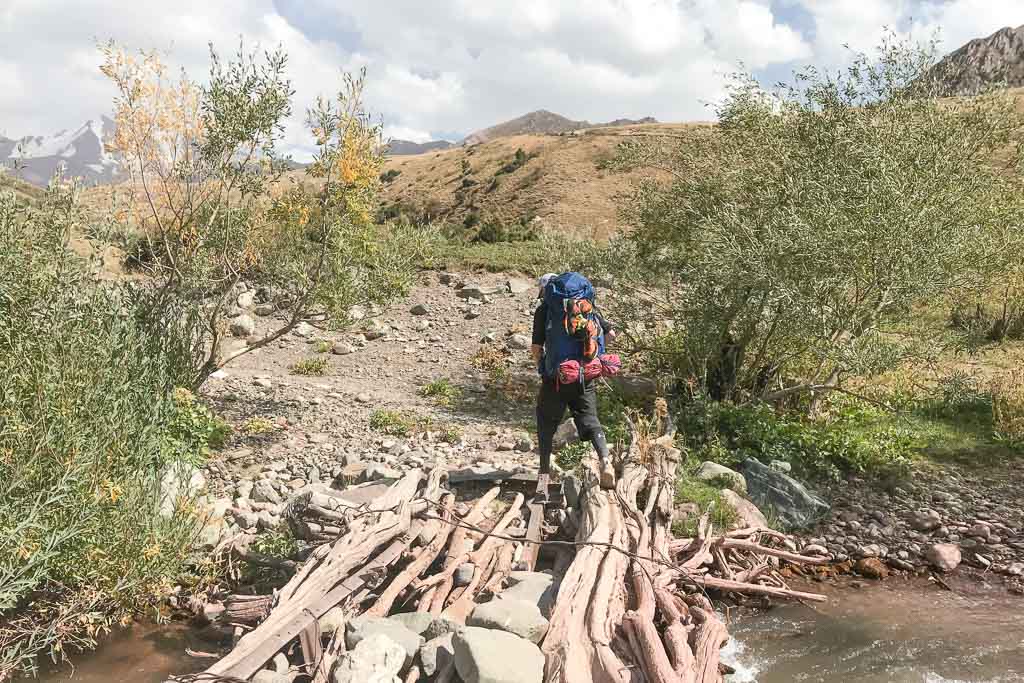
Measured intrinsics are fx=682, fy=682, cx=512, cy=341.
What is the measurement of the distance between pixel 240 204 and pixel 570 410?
601 cm

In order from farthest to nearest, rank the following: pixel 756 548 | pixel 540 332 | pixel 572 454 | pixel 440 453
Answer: pixel 440 453
pixel 572 454
pixel 540 332
pixel 756 548

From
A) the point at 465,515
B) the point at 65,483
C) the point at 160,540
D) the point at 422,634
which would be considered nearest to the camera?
the point at 422,634

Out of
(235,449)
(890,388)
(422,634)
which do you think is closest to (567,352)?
(422,634)

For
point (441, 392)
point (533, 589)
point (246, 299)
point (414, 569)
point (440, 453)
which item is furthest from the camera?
point (246, 299)

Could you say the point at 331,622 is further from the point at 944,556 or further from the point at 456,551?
the point at 944,556

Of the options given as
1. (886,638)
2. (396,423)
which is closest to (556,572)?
(886,638)

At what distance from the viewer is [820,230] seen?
27.8ft

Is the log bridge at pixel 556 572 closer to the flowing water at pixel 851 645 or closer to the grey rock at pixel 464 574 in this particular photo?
the grey rock at pixel 464 574

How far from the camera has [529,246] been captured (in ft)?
79.9

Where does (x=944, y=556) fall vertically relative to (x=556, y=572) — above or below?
below

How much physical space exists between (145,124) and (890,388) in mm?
11693

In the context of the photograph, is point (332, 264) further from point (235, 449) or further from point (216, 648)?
point (216, 648)

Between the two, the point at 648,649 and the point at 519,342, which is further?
the point at 519,342

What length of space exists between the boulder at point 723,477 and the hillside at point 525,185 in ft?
76.0
